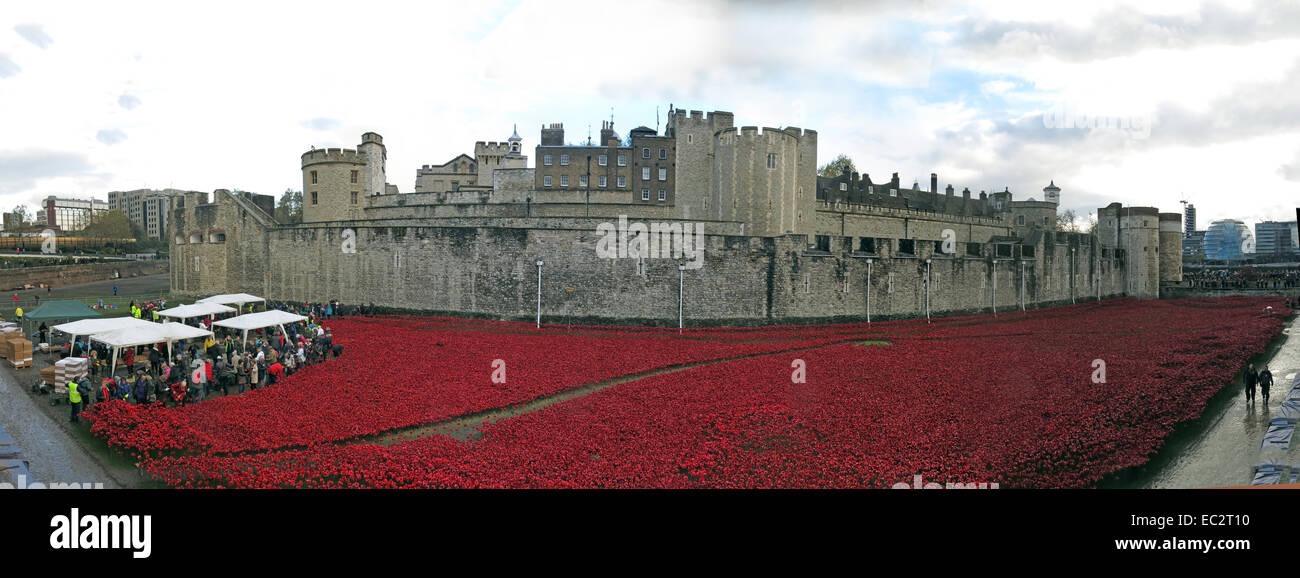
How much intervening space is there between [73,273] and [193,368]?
197ft

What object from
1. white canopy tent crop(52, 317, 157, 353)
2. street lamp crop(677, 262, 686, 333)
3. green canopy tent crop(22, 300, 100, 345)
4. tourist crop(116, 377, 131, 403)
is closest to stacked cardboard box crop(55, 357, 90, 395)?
tourist crop(116, 377, 131, 403)

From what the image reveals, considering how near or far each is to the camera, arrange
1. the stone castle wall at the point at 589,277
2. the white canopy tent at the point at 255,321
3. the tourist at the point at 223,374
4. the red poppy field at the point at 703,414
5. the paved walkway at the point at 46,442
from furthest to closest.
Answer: the stone castle wall at the point at 589,277
the white canopy tent at the point at 255,321
the tourist at the point at 223,374
the paved walkway at the point at 46,442
the red poppy field at the point at 703,414

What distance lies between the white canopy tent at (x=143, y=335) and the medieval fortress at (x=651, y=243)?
16.3m

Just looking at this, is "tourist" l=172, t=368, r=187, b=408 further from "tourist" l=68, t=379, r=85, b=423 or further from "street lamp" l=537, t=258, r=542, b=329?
"street lamp" l=537, t=258, r=542, b=329

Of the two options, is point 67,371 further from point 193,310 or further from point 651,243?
point 651,243

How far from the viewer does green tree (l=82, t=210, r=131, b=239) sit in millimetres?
85625

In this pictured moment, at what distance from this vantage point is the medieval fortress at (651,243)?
3581cm

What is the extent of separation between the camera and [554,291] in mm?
35844

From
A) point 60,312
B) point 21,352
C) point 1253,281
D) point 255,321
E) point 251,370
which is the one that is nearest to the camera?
point 251,370

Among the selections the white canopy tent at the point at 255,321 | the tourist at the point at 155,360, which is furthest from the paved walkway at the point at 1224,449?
the tourist at the point at 155,360

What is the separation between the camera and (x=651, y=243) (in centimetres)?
3559

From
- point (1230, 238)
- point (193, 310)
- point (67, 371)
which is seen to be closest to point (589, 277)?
point (193, 310)

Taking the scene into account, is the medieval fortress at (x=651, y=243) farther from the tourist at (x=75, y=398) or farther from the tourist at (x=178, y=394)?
the tourist at (x=75, y=398)

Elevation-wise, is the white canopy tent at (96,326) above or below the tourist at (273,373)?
above
